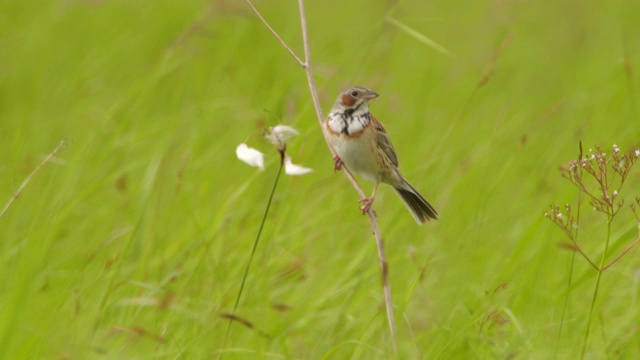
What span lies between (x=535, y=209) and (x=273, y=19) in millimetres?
4754

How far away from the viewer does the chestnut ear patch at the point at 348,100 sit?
4156 millimetres

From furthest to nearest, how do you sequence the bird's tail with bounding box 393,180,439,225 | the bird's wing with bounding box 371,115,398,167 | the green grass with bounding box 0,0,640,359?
the bird's wing with bounding box 371,115,398,167 → the bird's tail with bounding box 393,180,439,225 → the green grass with bounding box 0,0,640,359

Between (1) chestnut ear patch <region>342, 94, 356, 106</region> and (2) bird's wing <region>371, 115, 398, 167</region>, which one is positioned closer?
(1) chestnut ear patch <region>342, 94, 356, 106</region>

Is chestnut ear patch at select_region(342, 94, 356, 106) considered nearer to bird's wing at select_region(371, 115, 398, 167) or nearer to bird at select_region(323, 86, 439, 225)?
bird at select_region(323, 86, 439, 225)

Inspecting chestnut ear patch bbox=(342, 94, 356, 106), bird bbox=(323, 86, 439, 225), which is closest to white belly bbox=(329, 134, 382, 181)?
bird bbox=(323, 86, 439, 225)

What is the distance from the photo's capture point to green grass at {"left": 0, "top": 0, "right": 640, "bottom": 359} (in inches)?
131

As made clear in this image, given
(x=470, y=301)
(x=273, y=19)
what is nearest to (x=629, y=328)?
(x=470, y=301)

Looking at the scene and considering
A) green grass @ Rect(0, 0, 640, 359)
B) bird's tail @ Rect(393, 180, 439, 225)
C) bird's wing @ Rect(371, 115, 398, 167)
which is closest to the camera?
green grass @ Rect(0, 0, 640, 359)

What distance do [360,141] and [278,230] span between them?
48cm

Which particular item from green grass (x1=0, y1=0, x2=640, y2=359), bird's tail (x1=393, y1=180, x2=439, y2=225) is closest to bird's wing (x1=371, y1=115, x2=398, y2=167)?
green grass (x1=0, y1=0, x2=640, y2=359)

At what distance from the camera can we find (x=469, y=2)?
14.1 meters

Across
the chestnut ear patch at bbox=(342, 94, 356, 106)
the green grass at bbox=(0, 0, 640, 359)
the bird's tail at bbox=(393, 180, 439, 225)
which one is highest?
the chestnut ear patch at bbox=(342, 94, 356, 106)

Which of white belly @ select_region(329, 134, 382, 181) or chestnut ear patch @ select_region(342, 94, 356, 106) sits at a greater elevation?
chestnut ear patch @ select_region(342, 94, 356, 106)

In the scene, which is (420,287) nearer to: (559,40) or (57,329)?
(57,329)
